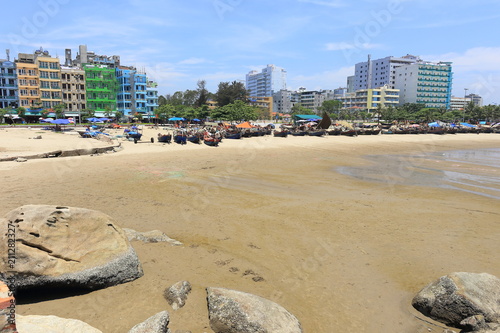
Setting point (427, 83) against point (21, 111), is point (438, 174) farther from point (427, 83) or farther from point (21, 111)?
point (427, 83)

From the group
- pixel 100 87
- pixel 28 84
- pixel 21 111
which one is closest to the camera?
pixel 21 111

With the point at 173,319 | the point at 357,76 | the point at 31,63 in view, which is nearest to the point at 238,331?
the point at 173,319

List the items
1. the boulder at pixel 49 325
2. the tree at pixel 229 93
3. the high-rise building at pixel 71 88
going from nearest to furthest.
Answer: the boulder at pixel 49 325
the high-rise building at pixel 71 88
the tree at pixel 229 93

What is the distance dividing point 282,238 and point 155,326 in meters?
5.20

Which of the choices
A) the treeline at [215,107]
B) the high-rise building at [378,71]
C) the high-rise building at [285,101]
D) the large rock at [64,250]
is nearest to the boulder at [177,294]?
the large rock at [64,250]

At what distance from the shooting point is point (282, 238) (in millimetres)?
9094

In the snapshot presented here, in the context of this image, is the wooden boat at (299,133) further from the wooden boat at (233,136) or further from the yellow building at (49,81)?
the yellow building at (49,81)

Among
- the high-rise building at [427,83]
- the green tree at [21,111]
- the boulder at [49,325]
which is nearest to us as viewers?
the boulder at [49,325]

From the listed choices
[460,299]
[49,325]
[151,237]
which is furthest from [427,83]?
[49,325]

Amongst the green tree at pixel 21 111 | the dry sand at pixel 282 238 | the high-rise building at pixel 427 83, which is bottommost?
the dry sand at pixel 282 238

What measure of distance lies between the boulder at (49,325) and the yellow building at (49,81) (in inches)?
2942

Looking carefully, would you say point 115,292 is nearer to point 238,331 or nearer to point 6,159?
point 238,331

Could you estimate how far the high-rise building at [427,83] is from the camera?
132 metres

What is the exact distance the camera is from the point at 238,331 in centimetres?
462
